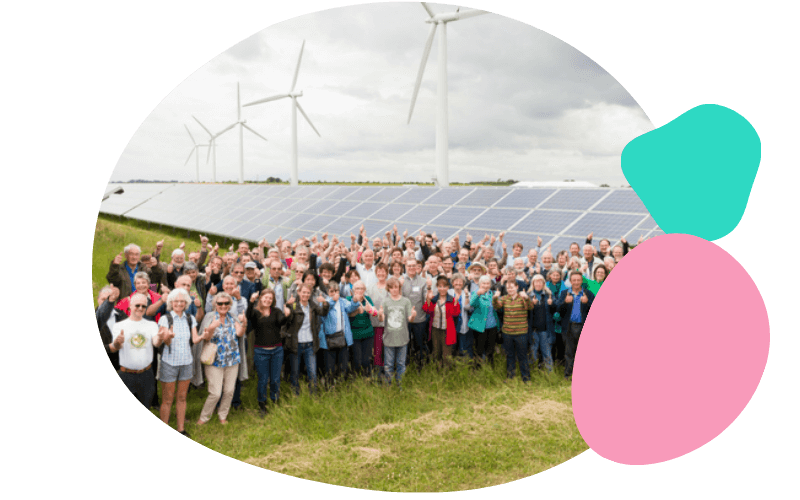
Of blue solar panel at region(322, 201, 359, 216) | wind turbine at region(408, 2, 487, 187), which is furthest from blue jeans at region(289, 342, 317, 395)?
blue solar panel at region(322, 201, 359, 216)

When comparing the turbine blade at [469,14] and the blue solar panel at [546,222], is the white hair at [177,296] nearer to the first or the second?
the turbine blade at [469,14]

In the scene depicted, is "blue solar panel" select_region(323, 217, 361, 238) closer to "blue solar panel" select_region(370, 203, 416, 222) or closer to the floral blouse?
"blue solar panel" select_region(370, 203, 416, 222)

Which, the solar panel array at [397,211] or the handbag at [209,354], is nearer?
the handbag at [209,354]

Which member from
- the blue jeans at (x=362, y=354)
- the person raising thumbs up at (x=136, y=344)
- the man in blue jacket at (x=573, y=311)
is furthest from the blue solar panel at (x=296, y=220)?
the man in blue jacket at (x=573, y=311)

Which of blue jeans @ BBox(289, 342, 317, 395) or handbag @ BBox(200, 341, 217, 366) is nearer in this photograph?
handbag @ BBox(200, 341, 217, 366)

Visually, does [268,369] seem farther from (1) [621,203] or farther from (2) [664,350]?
(1) [621,203]

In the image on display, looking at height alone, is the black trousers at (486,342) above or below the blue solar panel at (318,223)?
below

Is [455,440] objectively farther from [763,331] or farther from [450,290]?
[763,331]
